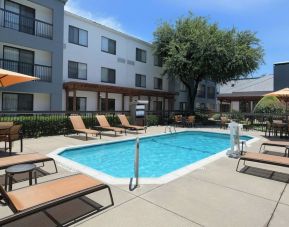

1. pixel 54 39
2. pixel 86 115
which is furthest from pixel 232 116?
pixel 54 39

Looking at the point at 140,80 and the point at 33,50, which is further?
the point at 140,80

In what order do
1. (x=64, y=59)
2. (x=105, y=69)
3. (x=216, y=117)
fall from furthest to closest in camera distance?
1. (x=216, y=117)
2. (x=105, y=69)
3. (x=64, y=59)

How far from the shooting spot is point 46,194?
389 cm

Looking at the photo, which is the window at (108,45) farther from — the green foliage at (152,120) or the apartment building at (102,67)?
the green foliage at (152,120)

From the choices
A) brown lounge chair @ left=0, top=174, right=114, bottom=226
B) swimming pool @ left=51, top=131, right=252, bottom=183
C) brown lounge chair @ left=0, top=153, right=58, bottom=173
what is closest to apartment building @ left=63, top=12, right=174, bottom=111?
swimming pool @ left=51, top=131, right=252, bottom=183

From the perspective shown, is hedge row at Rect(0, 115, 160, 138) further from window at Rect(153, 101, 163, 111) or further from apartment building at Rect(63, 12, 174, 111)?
window at Rect(153, 101, 163, 111)

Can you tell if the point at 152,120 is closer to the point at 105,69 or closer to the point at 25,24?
the point at 105,69

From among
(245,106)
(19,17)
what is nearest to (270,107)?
(19,17)

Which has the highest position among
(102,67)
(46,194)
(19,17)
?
(19,17)

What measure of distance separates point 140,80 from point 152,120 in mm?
8900

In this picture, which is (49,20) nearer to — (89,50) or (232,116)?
(89,50)

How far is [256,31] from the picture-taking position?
82.1 feet

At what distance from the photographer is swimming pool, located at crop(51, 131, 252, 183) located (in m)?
8.46

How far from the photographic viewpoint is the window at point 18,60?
17.5m
